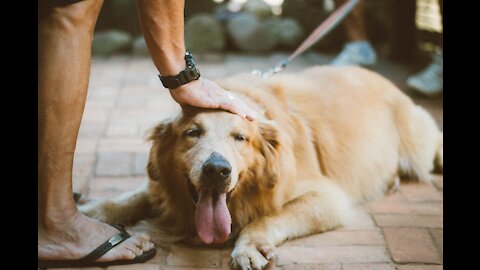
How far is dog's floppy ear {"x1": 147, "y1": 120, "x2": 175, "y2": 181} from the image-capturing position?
2.66 meters

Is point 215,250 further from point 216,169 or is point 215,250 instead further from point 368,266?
point 368,266

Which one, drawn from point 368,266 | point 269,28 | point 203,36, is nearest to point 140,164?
point 368,266

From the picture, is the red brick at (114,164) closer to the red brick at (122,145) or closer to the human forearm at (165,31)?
the red brick at (122,145)

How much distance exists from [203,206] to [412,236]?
3.16 feet

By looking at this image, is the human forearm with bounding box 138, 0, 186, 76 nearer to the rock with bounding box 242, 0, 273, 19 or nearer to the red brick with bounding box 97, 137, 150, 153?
the red brick with bounding box 97, 137, 150, 153

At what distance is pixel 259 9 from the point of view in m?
7.08

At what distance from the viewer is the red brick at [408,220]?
2.88m

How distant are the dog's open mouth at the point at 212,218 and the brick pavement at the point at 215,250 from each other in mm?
99

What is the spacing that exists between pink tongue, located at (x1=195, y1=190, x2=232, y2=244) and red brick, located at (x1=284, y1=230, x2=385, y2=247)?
328mm

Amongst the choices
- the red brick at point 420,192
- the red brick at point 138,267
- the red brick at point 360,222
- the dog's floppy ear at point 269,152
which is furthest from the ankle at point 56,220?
the red brick at point 420,192
